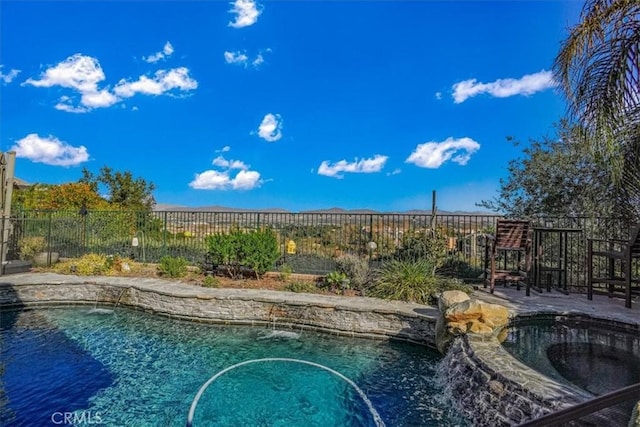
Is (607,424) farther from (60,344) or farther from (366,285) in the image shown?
(60,344)

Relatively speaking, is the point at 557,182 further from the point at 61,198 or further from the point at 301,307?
the point at 61,198

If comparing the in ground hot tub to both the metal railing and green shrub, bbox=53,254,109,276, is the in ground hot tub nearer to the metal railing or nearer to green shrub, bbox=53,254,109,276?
the metal railing

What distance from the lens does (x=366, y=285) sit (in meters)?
6.82

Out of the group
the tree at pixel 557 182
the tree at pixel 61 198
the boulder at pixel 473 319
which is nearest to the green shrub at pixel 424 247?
the boulder at pixel 473 319

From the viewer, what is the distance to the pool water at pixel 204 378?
10.4 ft

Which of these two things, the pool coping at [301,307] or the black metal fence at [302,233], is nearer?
→ the pool coping at [301,307]

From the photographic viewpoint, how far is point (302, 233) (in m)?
8.85

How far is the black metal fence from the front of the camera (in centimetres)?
740

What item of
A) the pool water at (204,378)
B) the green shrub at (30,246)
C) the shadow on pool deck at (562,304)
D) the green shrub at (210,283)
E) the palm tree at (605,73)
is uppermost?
the palm tree at (605,73)

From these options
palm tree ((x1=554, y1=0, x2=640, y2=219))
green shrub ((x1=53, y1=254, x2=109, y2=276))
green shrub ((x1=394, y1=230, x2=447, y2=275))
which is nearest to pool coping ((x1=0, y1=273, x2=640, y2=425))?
green shrub ((x1=53, y1=254, x2=109, y2=276))

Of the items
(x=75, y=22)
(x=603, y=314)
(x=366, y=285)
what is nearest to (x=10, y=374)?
(x=366, y=285)

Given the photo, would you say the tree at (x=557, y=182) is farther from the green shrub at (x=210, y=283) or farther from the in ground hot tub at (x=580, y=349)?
the green shrub at (x=210, y=283)

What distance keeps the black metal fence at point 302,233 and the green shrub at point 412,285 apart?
121 cm

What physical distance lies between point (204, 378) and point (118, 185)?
16186mm
